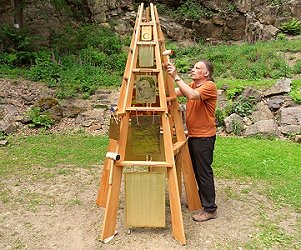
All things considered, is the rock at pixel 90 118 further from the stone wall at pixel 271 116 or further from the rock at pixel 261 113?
the rock at pixel 261 113

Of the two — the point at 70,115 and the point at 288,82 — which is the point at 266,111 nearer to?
the point at 288,82

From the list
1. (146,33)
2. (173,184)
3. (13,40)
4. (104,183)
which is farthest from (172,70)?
(13,40)

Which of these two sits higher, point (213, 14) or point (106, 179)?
point (213, 14)

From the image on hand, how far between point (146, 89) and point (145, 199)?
107cm

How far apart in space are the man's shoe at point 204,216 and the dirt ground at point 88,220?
5 centimetres

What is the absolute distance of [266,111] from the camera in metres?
A: 9.26

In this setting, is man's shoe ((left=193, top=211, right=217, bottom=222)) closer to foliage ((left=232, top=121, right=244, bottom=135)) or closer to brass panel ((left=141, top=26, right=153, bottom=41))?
brass panel ((left=141, top=26, right=153, bottom=41))

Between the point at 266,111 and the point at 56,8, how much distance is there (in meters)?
10.6

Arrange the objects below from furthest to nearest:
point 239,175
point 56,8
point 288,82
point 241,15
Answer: point 241,15, point 56,8, point 288,82, point 239,175

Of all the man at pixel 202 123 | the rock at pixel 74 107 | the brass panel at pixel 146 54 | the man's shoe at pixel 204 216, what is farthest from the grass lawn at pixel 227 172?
the brass panel at pixel 146 54

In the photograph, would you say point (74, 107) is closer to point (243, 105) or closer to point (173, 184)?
point (243, 105)

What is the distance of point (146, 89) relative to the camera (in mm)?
3768

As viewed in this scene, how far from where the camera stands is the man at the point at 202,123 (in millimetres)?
3854

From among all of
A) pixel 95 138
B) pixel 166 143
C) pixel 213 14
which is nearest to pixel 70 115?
pixel 95 138
